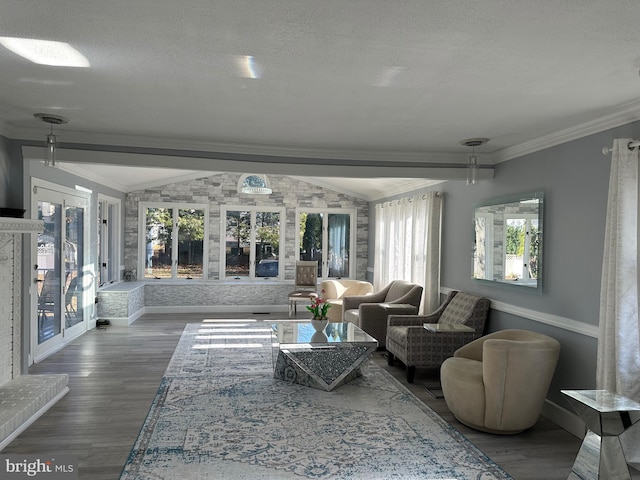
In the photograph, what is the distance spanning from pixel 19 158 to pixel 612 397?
16.5ft

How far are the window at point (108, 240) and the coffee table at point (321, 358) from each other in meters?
4.48

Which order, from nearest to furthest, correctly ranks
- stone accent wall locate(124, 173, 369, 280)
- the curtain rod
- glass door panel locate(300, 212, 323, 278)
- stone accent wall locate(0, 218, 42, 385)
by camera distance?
the curtain rod
stone accent wall locate(0, 218, 42, 385)
stone accent wall locate(124, 173, 369, 280)
glass door panel locate(300, 212, 323, 278)

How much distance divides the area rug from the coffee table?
0.09 metres

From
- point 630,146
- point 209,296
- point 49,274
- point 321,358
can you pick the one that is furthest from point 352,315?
point 630,146

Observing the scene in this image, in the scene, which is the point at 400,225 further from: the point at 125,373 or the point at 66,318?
the point at 66,318

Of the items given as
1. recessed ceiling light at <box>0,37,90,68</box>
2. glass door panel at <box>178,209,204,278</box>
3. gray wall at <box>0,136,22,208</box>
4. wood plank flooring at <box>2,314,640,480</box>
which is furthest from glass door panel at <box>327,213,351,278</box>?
recessed ceiling light at <box>0,37,90,68</box>

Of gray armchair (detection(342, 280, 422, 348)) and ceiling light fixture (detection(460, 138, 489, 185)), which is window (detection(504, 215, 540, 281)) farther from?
gray armchair (detection(342, 280, 422, 348))

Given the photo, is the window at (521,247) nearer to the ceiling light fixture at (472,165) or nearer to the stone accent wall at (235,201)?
the ceiling light fixture at (472,165)

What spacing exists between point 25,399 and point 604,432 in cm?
411

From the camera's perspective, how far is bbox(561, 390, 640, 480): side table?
256cm

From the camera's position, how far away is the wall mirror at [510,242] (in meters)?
4.20

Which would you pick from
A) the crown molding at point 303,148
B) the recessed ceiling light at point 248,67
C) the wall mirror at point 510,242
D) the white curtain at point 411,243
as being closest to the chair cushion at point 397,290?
the white curtain at point 411,243

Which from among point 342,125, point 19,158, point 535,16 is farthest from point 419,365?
point 19,158

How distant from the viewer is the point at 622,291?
3.08 m
